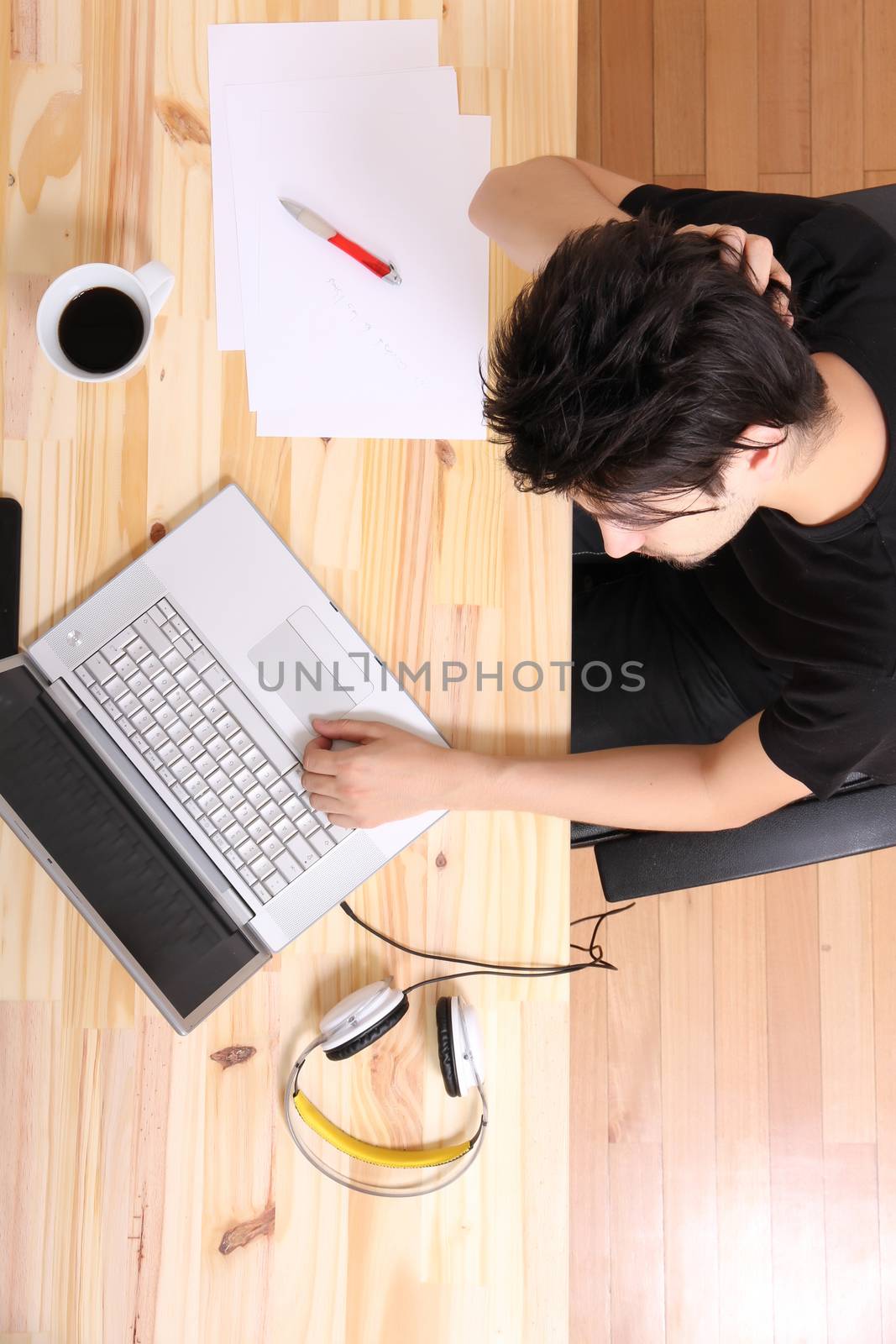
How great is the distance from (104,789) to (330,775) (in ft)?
0.66

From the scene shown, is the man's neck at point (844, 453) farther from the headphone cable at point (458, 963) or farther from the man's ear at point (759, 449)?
the headphone cable at point (458, 963)

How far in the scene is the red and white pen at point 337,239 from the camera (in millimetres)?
789

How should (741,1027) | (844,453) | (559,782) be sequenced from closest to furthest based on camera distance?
(844,453) → (559,782) → (741,1027)

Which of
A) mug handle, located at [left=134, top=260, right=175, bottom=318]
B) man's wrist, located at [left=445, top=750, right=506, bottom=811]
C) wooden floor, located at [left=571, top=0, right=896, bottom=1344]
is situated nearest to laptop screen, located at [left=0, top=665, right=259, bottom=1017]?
man's wrist, located at [left=445, top=750, right=506, bottom=811]

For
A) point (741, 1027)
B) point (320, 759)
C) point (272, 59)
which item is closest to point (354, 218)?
point (272, 59)

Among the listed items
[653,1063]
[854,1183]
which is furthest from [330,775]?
[854,1183]

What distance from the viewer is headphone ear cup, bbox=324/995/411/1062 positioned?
0.75 m

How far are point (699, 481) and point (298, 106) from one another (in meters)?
0.53

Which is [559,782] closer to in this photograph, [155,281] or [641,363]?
[641,363]

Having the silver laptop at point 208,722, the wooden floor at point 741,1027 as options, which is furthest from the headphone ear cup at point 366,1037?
the wooden floor at point 741,1027

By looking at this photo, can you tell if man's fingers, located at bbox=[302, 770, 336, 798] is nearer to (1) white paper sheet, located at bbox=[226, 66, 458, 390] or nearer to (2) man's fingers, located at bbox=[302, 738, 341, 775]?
(2) man's fingers, located at bbox=[302, 738, 341, 775]

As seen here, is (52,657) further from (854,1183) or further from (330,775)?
(854,1183)

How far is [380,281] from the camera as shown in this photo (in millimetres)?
811

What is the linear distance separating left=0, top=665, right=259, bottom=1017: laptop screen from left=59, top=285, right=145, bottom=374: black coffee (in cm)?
28
